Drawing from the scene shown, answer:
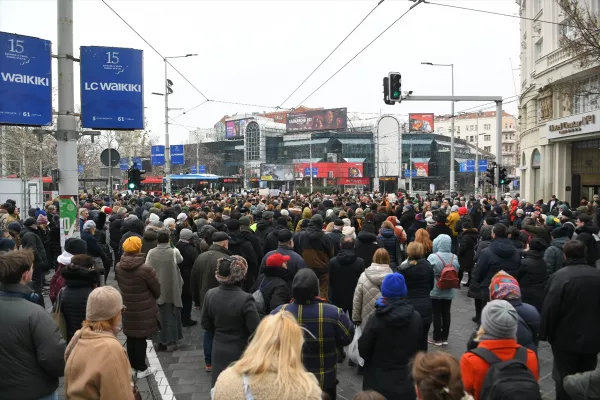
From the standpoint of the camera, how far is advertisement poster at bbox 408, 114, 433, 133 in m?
100

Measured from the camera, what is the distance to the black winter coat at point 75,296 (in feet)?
16.4


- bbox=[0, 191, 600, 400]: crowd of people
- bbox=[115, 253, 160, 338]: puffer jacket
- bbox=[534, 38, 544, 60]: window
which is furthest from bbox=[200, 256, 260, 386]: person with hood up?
bbox=[534, 38, 544, 60]: window

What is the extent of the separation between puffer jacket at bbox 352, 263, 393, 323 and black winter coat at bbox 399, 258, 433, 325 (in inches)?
13.0

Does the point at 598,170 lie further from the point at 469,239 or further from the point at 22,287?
the point at 22,287

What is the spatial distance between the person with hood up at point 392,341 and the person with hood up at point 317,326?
252mm

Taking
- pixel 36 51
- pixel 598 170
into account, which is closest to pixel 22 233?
pixel 36 51

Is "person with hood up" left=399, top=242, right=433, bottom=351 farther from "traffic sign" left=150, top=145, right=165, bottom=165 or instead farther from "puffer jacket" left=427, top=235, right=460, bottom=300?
"traffic sign" left=150, top=145, right=165, bottom=165

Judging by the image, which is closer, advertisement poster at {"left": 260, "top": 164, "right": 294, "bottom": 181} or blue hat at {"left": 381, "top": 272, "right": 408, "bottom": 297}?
blue hat at {"left": 381, "top": 272, "right": 408, "bottom": 297}

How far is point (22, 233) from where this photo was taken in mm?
9180

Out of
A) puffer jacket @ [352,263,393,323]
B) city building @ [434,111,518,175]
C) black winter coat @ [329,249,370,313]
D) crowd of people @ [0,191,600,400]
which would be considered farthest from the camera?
city building @ [434,111,518,175]

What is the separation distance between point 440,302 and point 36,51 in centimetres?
818

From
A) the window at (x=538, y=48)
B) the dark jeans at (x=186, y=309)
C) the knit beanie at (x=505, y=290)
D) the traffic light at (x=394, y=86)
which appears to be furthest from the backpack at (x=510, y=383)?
the window at (x=538, y=48)

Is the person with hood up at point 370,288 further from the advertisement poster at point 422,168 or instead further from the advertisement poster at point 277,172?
the advertisement poster at point 277,172

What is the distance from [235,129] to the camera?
360 feet
